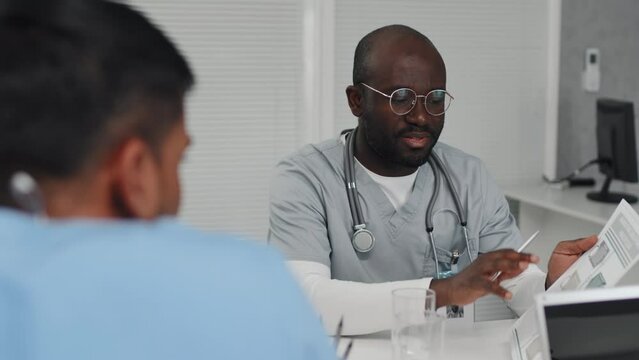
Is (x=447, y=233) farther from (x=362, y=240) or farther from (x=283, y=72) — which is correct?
(x=283, y=72)

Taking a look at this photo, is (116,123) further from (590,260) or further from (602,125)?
(602,125)

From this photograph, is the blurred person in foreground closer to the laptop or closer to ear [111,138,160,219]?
ear [111,138,160,219]

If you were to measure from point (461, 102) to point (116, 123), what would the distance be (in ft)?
9.64

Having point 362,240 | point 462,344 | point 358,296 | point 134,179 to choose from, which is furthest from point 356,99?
point 134,179

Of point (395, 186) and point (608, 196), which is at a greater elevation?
point (395, 186)

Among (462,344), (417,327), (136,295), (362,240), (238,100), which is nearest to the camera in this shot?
(136,295)

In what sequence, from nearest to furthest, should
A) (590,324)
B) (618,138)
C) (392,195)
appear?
(590,324) < (392,195) < (618,138)

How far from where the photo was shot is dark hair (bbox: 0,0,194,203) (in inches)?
21.1

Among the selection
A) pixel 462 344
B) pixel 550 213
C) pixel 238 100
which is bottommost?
pixel 550 213

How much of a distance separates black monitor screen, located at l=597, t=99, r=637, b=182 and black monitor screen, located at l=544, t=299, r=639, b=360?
2.01 metres

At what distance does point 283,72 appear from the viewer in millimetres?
3227

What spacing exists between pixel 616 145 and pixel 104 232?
9.34 feet

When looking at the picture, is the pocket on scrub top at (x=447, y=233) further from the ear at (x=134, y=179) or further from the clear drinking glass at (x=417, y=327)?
the ear at (x=134, y=179)

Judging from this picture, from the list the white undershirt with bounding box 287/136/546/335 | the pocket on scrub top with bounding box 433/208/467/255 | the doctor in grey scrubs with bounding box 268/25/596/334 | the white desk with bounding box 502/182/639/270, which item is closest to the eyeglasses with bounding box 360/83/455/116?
the doctor in grey scrubs with bounding box 268/25/596/334
